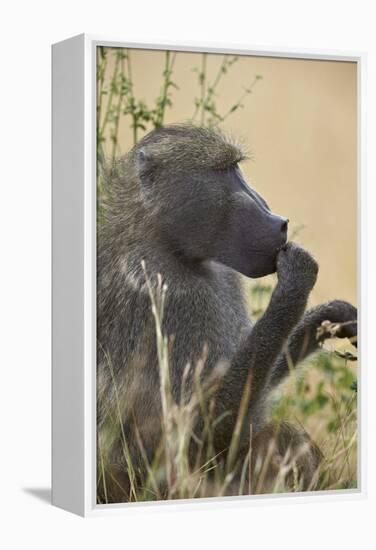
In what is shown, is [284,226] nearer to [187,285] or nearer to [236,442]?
[187,285]

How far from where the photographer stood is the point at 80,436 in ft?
21.4

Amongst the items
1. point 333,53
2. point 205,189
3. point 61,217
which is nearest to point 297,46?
point 333,53

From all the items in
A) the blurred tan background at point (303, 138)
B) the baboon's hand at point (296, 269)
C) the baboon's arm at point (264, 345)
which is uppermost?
the blurred tan background at point (303, 138)

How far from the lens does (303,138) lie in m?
7.23

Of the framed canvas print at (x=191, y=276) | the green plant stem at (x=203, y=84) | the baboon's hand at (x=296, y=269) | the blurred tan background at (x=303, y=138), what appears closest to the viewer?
the framed canvas print at (x=191, y=276)

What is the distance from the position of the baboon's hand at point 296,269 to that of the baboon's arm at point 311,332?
0.93ft

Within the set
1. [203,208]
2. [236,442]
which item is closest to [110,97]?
[203,208]

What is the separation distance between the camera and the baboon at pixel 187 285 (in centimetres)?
661

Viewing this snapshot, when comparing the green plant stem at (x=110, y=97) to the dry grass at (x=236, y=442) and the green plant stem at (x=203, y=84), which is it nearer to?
the green plant stem at (x=203, y=84)

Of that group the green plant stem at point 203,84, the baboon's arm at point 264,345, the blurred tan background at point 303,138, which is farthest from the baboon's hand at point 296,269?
the green plant stem at point 203,84

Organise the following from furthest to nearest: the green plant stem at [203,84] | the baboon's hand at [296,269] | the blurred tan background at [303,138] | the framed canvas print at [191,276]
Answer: the blurred tan background at [303,138] < the green plant stem at [203,84] < the baboon's hand at [296,269] < the framed canvas print at [191,276]

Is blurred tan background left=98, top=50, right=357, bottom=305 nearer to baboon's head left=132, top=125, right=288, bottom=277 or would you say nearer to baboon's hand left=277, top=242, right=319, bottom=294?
baboon's head left=132, top=125, right=288, bottom=277

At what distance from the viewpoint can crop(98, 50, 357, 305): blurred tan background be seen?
22.8 ft

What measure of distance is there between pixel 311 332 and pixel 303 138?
3.19ft
